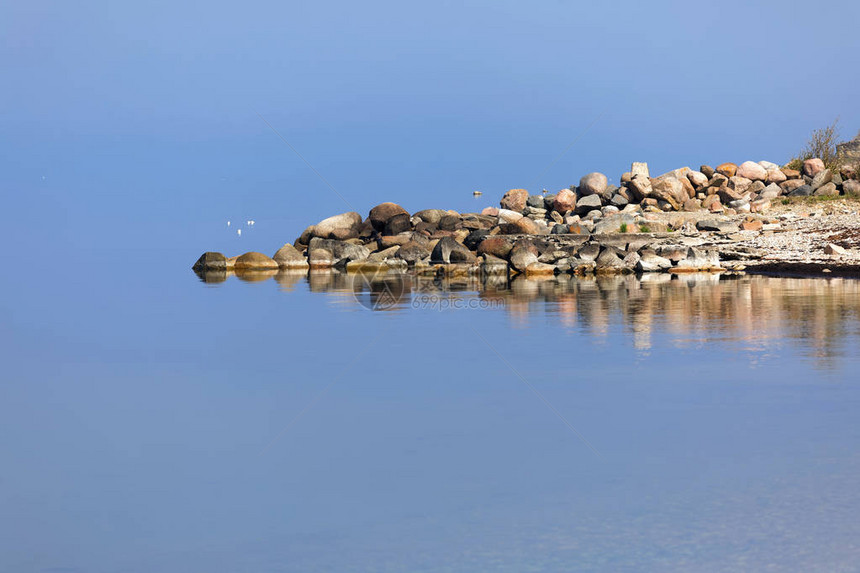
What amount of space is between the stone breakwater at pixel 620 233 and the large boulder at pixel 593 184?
0.06 meters

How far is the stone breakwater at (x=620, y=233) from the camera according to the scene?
3266 cm

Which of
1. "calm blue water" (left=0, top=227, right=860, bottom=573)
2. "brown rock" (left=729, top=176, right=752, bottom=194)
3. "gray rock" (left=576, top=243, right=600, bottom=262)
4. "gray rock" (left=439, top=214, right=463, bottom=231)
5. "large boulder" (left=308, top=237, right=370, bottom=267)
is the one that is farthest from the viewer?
"brown rock" (left=729, top=176, right=752, bottom=194)

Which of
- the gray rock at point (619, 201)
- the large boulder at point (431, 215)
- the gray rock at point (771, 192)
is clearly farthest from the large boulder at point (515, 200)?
the gray rock at point (771, 192)

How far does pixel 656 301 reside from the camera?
22.6 meters

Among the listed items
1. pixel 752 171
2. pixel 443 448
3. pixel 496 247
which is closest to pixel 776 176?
pixel 752 171

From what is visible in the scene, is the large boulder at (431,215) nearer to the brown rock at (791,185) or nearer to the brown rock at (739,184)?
the brown rock at (739,184)

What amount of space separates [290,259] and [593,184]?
49.8 ft

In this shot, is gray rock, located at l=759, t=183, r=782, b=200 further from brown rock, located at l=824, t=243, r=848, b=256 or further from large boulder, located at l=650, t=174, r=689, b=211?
brown rock, located at l=824, t=243, r=848, b=256

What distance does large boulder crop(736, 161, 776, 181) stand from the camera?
4456cm

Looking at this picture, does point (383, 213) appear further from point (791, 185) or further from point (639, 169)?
point (791, 185)

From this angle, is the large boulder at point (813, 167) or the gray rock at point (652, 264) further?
the large boulder at point (813, 167)

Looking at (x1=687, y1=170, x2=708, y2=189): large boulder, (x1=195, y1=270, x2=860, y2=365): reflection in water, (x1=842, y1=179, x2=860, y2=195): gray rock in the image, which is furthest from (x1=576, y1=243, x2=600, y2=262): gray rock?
(x1=842, y1=179, x2=860, y2=195): gray rock

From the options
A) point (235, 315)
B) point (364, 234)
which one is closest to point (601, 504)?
point (235, 315)

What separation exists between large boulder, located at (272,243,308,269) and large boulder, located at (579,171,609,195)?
1429 cm
